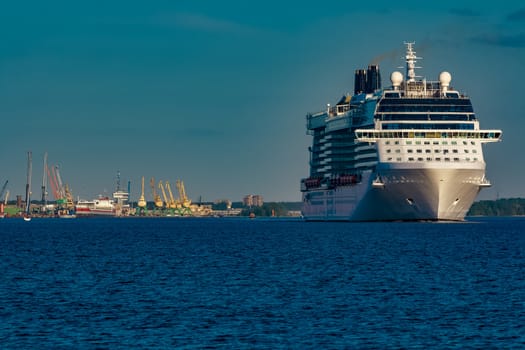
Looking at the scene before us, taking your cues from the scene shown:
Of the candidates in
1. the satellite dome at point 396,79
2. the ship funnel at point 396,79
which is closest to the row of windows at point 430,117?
the ship funnel at point 396,79

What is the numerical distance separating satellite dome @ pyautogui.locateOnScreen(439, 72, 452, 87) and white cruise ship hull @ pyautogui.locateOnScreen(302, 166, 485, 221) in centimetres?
1803

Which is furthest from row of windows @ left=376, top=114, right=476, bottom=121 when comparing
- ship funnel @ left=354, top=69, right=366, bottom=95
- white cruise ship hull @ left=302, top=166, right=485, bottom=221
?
ship funnel @ left=354, top=69, right=366, bottom=95

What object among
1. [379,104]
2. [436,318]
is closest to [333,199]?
[379,104]

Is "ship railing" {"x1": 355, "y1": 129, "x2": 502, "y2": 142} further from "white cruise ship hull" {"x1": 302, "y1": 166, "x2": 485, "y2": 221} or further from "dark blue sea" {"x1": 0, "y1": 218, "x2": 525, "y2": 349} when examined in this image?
"dark blue sea" {"x1": 0, "y1": 218, "x2": 525, "y2": 349}

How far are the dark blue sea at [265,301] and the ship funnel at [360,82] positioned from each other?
4136 inches

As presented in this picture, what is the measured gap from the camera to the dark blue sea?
131 ft

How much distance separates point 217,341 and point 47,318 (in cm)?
938

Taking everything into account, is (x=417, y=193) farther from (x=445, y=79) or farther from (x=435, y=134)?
(x=445, y=79)

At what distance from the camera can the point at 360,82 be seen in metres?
192

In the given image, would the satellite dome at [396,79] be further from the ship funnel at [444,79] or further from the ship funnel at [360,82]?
the ship funnel at [360,82]

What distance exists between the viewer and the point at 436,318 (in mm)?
45031

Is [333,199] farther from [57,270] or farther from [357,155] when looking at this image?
[57,270]

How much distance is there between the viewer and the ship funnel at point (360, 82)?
628 ft

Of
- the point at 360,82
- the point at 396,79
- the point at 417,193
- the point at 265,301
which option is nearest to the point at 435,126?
the point at 417,193
